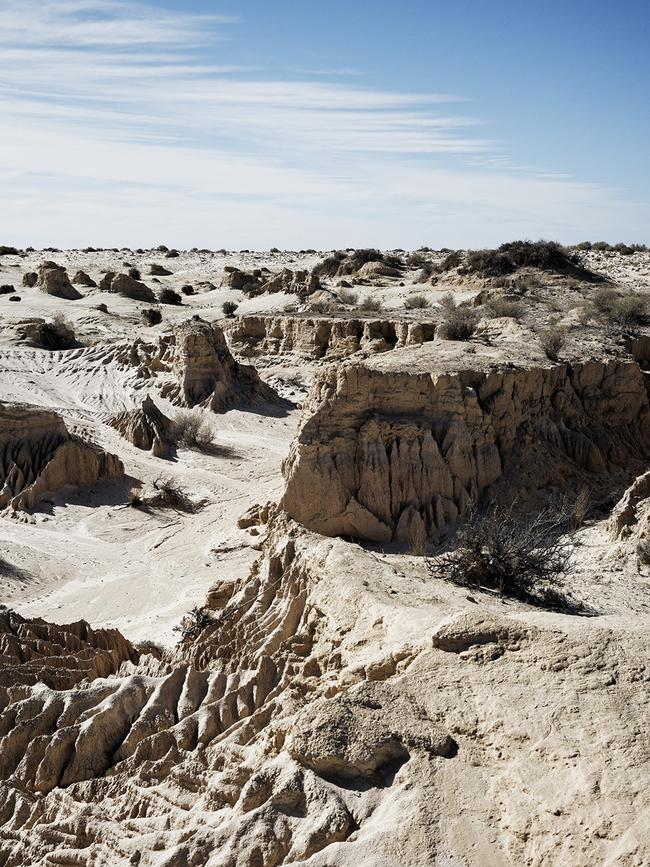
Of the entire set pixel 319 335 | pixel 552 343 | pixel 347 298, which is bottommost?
pixel 319 335

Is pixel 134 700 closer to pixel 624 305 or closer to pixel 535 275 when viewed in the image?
pixel 624 305

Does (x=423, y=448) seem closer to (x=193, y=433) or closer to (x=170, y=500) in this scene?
(x=170, y=500)

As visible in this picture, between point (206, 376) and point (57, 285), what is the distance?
1914cm

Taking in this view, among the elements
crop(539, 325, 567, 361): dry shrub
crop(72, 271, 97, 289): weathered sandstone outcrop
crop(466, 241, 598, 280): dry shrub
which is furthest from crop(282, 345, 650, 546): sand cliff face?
crop(72, 271, 97, 289): weathered sandstone outcrop

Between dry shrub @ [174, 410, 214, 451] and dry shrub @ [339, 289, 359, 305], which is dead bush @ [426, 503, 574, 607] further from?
dry shrub @ [339, 289, 359, 305]

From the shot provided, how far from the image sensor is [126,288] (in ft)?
145

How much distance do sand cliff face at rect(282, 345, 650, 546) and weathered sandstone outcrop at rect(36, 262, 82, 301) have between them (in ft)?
99.0

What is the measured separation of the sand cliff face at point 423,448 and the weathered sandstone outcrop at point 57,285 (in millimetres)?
30170

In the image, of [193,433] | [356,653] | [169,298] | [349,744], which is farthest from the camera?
[169,298]

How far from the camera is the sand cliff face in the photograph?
13.8m

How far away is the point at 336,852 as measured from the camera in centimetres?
496

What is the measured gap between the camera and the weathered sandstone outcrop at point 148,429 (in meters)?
22.7

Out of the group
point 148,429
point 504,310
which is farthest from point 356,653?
point 504,310

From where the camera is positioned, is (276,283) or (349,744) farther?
(276,283)
